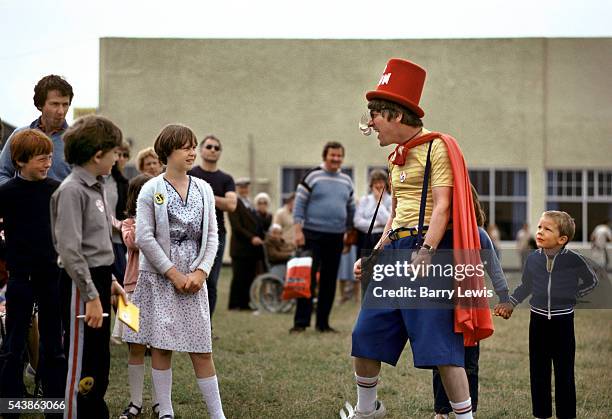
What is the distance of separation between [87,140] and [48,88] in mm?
1392

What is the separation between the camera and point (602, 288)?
528 cm

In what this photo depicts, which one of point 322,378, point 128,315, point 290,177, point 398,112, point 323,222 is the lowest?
point 322,378

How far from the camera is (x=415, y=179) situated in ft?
15.8

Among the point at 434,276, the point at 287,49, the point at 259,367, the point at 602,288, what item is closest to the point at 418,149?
the point at 434,276

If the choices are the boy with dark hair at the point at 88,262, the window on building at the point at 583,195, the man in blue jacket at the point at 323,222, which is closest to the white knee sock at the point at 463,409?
the boy with dark hair at the point at 88,262

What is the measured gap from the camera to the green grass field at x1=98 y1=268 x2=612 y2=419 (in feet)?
20.0

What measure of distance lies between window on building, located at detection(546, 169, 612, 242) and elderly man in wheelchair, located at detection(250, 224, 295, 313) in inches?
713

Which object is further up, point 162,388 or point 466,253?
point 466,253

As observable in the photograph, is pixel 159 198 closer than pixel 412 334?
No

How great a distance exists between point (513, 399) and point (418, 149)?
2423 mm

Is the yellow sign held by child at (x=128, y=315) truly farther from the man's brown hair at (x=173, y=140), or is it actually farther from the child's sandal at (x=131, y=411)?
the child's sandal at (x=131, y=411)

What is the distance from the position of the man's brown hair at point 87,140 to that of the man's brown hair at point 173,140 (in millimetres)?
825

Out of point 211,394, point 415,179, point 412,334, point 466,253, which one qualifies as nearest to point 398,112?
point 415,179

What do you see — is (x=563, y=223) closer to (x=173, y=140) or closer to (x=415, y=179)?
(x=415, y=179)
